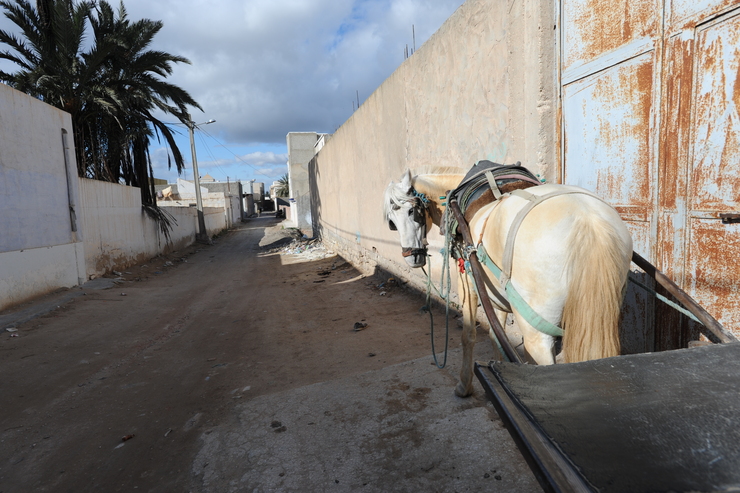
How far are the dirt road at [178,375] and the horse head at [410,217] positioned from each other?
3.50 feet

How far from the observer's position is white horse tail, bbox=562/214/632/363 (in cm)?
167

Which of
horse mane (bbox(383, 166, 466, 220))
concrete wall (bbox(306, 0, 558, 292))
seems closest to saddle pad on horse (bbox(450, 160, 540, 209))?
horse mane (bbox(383, 166, 466, 220))

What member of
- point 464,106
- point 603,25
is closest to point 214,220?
point 464,106

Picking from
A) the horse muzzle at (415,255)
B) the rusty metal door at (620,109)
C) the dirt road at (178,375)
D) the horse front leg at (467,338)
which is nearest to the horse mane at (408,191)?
the horse muzzle at (415,255)

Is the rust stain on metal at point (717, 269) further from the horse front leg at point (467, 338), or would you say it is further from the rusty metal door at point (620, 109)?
the horse front leg at point (467, 338)

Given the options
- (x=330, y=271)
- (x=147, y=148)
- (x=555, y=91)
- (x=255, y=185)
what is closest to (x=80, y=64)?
(x=147, y=148)

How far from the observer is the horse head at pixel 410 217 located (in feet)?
10.9

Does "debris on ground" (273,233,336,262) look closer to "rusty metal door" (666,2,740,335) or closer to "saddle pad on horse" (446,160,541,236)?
"saddle pad on horse" (446,160,541,236)

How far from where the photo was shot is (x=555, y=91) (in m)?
3.53

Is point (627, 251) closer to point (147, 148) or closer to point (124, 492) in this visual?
point (124, 492)

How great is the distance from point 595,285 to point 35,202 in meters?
9.27

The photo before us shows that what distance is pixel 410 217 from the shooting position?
10.9 ft

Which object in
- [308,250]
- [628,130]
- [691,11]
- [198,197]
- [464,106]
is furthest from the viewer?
[198,197]

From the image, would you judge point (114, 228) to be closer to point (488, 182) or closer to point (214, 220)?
point (488, 182)
